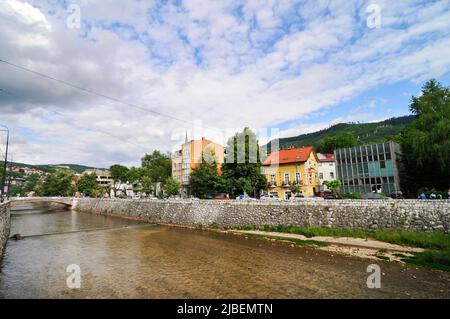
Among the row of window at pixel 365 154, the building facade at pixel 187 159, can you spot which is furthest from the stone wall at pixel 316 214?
the row of window at pixel 365 154

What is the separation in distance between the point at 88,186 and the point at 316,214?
3669 inches

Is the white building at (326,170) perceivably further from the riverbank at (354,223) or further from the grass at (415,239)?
the grass at (415,239)

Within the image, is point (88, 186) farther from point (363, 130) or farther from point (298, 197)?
point (363, 130)

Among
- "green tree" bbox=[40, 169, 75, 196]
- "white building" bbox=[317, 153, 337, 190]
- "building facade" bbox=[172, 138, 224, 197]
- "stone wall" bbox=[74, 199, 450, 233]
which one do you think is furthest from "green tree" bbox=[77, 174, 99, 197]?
"white building" bbox=[317, 153, 337, 190]

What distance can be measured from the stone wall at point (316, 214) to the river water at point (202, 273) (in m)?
5.06

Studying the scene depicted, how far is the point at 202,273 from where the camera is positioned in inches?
635

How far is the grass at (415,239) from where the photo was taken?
53.8 ft

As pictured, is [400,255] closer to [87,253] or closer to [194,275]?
[194,275]

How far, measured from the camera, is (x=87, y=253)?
2200cm

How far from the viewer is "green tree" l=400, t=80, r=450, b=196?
34.2m

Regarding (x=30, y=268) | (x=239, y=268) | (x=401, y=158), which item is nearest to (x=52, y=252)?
(x=30, y=268)

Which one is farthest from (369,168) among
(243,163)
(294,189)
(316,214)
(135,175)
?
(135,175)
